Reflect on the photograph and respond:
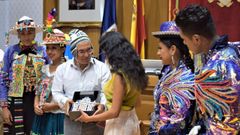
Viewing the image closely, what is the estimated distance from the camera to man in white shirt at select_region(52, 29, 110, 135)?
2.70 metres

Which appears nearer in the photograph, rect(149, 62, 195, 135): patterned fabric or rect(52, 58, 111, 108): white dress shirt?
rect(149, 62, 195, 135): patterned fabric

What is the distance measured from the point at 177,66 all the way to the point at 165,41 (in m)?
Result: 0.17

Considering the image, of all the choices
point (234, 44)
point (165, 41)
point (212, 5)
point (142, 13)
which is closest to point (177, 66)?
point (165, 41)

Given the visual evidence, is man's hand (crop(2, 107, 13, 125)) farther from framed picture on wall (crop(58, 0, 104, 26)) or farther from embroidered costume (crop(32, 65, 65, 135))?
framed picture on wall (crop(58, 0, 104, 26))

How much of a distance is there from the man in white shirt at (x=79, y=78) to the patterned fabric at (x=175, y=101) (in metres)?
0.79

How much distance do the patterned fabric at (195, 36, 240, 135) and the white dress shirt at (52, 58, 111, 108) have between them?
130cm

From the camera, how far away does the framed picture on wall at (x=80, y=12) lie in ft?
15.6

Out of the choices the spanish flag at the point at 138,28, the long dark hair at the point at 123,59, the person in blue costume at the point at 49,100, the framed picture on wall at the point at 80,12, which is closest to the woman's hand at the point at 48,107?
the person in blue costume at the point at 49,100

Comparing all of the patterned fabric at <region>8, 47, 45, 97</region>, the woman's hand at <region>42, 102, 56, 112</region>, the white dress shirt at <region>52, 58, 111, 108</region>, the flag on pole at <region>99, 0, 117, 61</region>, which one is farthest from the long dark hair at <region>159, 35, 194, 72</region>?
the flag on pole at <region>99, 0, 117, 61</region>

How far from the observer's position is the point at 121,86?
89.7 inches

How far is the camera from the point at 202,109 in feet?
4.93

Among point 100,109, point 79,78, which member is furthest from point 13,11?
point 100,109

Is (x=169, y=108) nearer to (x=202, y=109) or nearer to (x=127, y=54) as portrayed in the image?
(x=202, y=109)

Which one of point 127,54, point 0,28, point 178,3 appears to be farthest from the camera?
point 0,28
